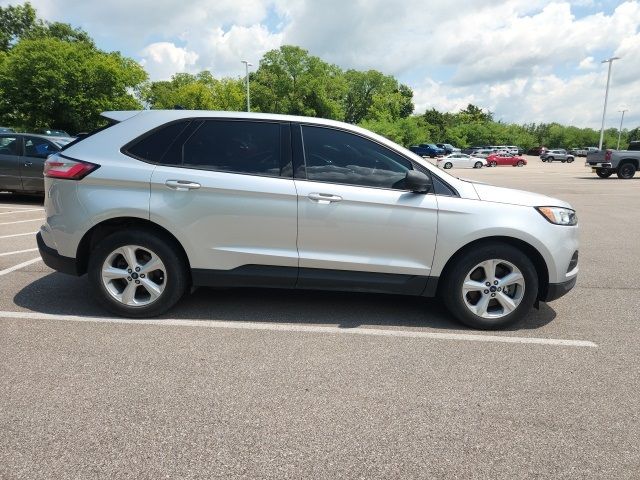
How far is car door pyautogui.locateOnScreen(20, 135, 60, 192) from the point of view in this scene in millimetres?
10000

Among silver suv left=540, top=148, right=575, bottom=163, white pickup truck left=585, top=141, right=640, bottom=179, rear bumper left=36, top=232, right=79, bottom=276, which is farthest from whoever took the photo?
silver suv left=540, top=148, right=575, bottom=163

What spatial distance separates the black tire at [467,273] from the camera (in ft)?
12.5

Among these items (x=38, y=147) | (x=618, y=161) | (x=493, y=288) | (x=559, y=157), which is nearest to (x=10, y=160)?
(x=38, y=147)

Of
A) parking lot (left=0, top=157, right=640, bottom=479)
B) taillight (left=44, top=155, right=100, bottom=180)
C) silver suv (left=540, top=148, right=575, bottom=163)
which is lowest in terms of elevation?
parking lot (left=0, top=157, right=640, bottom=479)

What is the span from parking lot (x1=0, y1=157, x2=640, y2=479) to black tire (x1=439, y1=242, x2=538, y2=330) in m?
0.13

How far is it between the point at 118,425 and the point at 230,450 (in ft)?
2.22

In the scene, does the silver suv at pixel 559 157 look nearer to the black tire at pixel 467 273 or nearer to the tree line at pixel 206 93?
the tree line at pixel 206 93

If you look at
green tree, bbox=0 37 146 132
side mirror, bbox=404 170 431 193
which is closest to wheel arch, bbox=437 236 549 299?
side mirror, bbox=404 170 431 193

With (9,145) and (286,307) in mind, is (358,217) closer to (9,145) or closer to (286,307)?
(286,307)

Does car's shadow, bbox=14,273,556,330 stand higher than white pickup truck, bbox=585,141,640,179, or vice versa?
white pickup truck, bbox=585,141,640,179

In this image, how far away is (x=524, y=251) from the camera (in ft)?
12.9

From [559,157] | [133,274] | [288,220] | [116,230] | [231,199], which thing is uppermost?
[559,157]

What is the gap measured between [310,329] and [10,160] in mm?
9394

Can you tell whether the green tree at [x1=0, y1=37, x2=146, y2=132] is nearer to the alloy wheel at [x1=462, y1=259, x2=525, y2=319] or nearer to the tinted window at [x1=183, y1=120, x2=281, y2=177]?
the tinted window at [x1=183, y1=120, x2=281, y2=177]
